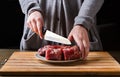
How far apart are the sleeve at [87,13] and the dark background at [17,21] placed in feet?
2.06

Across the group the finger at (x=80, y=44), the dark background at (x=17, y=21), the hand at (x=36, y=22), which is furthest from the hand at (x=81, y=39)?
the dark background at (x=17, y=21)

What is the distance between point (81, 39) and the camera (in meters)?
0.93

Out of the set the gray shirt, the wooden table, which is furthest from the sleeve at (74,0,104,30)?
the wooden table

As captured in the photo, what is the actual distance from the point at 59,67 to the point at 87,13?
28 centimetres

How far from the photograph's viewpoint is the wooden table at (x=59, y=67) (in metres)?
0.79

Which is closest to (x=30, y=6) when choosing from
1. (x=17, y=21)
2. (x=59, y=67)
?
(x=59, y=67)

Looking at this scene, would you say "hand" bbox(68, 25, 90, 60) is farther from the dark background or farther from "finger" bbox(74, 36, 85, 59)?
the dark background

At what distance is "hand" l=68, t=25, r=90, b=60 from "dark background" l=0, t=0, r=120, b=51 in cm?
76

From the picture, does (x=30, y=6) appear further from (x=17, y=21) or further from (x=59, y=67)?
(x=17, y=21)

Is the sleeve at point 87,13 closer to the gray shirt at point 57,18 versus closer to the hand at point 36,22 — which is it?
the gray shirt at point 57,18

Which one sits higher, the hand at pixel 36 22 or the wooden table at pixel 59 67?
the hand at pixel 36 22

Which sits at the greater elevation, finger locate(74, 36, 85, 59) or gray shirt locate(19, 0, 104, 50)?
gray shirt locate(19, 0, 104, 50)

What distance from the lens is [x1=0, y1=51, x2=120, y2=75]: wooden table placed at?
79 cm

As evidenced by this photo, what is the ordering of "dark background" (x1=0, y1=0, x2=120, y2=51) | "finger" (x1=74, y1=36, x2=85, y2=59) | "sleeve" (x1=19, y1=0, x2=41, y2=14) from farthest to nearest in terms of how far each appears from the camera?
"dark background" (x1=0, y1=0, x2=120, y2=51) < "sleeve" (x1=19, y1=0, x2=41, y2=14) < "finger" (x1=74, y1=36, x2=85, y2=59)
